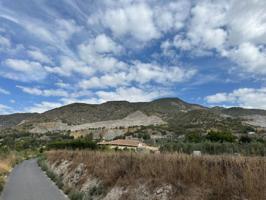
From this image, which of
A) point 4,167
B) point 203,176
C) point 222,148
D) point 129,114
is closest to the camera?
point 203,176

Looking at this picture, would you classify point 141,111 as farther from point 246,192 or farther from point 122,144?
point 246,192

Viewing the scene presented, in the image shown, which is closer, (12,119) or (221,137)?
(221,137)

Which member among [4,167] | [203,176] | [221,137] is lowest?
[4,167]

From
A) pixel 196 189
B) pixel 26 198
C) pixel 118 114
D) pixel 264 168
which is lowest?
pixel 26 198

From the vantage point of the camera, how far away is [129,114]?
14700 centimetres

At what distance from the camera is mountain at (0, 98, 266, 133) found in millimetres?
120656

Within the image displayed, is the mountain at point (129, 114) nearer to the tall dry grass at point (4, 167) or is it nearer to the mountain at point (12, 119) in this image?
the mountain at point (12, 119)

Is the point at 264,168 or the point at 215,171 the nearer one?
the point at 264,168

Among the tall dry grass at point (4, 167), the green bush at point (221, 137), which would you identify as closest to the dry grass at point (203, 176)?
the tall dry grass at point (4, 167)

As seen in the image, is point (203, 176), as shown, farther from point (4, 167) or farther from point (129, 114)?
point (129, 114)

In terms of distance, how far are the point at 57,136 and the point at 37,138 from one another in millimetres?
7688

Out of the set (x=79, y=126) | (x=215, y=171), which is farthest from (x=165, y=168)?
(x=79, y=126)

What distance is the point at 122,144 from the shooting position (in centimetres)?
8269

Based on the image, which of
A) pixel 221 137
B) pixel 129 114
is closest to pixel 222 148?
pixel 221 137
